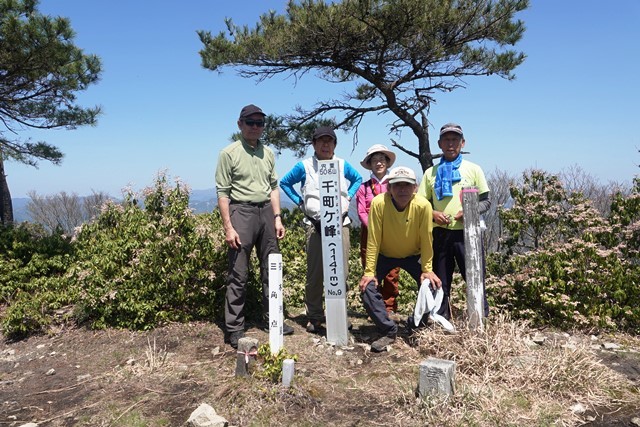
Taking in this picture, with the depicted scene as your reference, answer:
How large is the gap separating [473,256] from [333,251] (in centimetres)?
121

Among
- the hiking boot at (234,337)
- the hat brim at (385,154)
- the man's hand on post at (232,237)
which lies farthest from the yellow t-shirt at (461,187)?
the hiking boot at (234,337)

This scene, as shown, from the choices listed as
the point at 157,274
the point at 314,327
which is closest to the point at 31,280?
→ the point at 157,274

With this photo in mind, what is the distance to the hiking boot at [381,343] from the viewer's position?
13.0ft

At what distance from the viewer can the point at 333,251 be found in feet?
13.5

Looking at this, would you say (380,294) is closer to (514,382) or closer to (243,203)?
(514,382)

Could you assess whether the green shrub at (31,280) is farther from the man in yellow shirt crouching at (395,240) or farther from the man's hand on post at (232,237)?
the man in yellow shirt crouching at (395,240)

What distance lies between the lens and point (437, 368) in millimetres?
2908

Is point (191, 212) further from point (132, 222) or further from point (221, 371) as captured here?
point (221, 371)

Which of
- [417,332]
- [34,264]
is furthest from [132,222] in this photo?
[417,332]

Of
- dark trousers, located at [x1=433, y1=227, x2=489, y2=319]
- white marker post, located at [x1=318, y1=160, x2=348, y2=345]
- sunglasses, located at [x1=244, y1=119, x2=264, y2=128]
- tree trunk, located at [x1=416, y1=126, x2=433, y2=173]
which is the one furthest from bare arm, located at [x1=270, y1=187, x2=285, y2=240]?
tree trunk, located at [x1=416, y1=126, x2=433, y2=173]

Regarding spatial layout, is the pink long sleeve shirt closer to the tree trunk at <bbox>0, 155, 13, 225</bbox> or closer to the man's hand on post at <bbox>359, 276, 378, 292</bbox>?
the man's hand on post at <bbox>359, 276, 378, 292</bbox>

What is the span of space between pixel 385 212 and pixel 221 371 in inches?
74.5

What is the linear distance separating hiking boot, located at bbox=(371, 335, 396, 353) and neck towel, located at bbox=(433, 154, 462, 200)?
1345 mm

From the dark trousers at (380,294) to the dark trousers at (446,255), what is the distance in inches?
7.1
